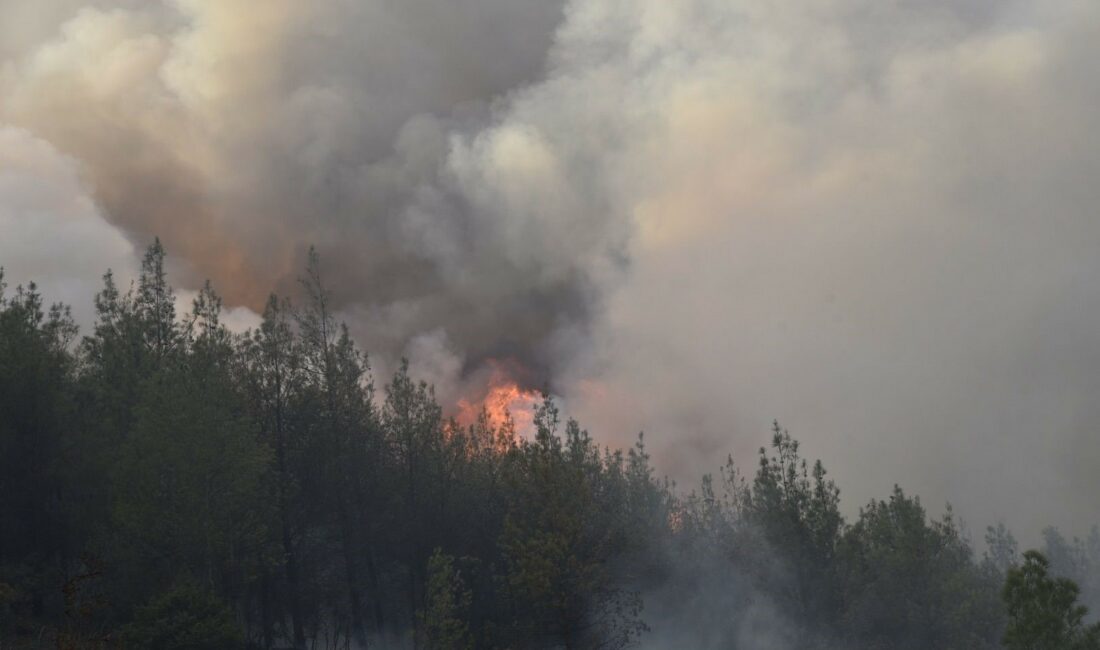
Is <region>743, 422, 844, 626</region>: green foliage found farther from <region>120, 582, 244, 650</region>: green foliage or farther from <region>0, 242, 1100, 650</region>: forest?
<region>120, 582, 244, 650</region>: green foliage

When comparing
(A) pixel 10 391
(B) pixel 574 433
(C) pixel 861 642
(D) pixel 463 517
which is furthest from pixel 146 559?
(C) pixel 861 642

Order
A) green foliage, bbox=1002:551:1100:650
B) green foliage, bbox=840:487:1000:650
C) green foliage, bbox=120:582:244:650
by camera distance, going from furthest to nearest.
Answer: green foliage, bbox=840:487:1000:650
green foliage, bbox=120:582:244:650
green foliage, bbox=1002:551:1100:650

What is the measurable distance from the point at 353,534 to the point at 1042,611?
139 ft

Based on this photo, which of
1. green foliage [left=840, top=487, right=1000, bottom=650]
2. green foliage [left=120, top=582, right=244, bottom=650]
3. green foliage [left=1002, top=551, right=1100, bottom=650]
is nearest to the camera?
green foliage [left=1002, top=551, right=1100, bottom=650]

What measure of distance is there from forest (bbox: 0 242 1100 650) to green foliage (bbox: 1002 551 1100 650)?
77 millimetres

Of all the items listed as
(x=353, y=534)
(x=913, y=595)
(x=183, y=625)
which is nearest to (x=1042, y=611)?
(x=913, y=595)

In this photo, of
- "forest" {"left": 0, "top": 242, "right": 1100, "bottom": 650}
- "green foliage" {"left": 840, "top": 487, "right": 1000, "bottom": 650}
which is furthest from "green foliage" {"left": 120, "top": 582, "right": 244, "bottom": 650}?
"green foliage" {"left": 840, "top": 487, "right": 1000, "bottom": 650}

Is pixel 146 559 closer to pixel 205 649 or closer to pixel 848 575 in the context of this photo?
pixel 205 649

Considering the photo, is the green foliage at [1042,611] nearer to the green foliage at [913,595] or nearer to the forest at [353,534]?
the forest at [353,534]

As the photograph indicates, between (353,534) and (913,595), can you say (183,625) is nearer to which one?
(353,534)

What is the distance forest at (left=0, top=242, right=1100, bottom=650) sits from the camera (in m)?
37.5

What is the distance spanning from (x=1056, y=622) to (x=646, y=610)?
116 feet

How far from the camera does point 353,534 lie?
2297 inches

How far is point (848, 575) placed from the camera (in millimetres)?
53125
